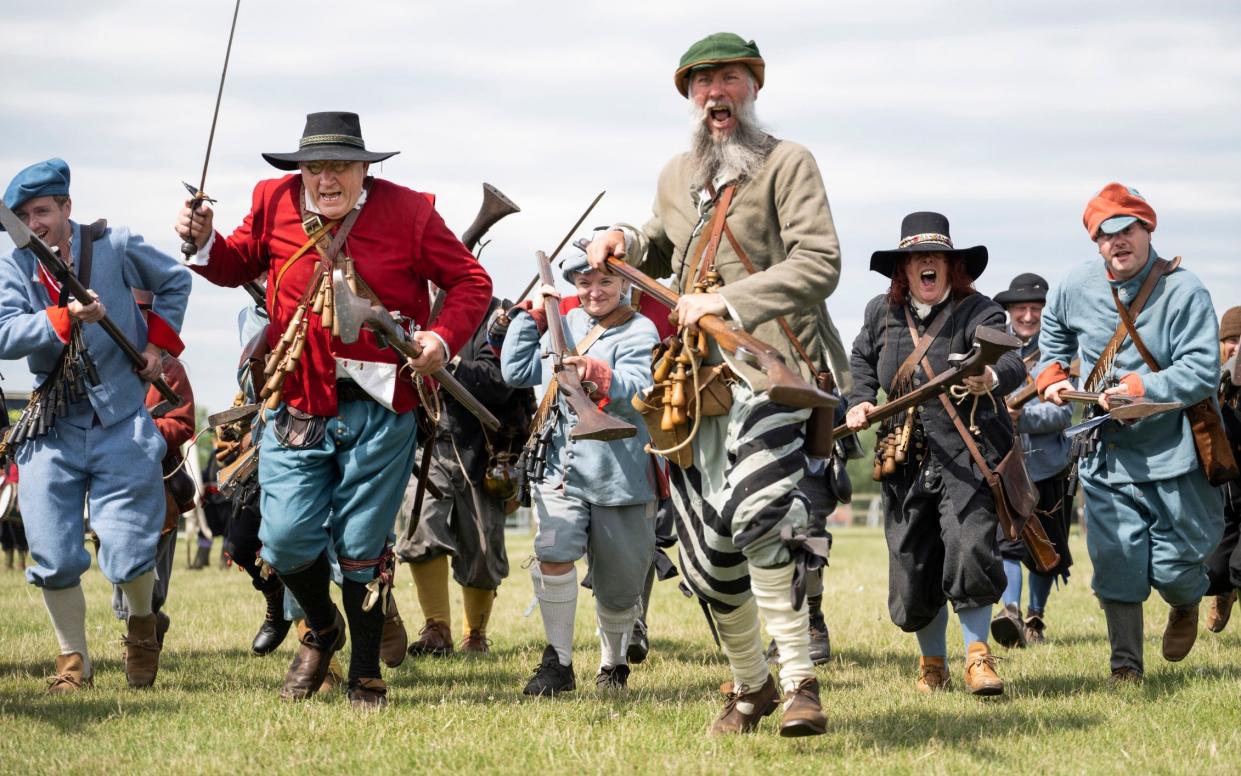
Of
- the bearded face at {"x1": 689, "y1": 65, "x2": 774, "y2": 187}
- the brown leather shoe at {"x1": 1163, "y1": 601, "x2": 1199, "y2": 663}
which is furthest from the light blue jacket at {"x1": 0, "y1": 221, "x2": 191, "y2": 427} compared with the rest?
the brown leather shoe at {"x1": 1163, "y1": 601, "x2": 1199, "y2": 663}

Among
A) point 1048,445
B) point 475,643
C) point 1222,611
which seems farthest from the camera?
point 1048,445

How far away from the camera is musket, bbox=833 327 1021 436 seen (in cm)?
630

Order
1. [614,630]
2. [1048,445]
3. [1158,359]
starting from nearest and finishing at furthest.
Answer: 1. [1158,359]
2. [614,630]
3. [1048,445]

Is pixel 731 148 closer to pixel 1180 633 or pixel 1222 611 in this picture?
pixel 1180 633

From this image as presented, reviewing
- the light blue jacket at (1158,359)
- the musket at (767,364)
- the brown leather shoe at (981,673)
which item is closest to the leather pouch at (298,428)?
the musket at (767,364)

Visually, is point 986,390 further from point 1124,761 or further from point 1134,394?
point 1124,761

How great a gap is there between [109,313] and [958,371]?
13.3ft

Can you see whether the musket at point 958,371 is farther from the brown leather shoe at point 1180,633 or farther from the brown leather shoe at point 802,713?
the brown leather shoe at point 1180,633

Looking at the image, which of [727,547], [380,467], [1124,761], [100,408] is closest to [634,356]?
[380,467]

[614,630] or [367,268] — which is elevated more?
[367,268]

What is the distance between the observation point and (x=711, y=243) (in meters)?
5.55

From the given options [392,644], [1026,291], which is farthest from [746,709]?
[1026,291]

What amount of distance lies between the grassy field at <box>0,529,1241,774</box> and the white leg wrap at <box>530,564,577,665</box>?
0.27 m

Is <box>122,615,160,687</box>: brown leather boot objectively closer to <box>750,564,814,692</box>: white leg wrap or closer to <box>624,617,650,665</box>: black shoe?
<box>624,617,650,665</box>: black shoe
